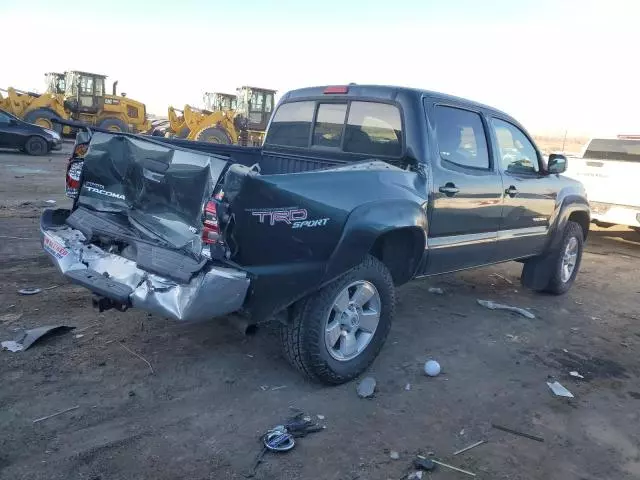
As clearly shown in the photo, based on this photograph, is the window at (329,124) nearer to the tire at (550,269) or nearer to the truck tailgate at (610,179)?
the tire at (550,269)

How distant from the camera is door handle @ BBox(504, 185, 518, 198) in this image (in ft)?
16.6

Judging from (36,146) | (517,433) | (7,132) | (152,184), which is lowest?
(36,146)

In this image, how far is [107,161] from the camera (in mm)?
3818

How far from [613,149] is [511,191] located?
620 cm

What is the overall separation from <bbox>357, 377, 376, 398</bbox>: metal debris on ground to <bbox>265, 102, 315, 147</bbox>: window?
2.19 meters

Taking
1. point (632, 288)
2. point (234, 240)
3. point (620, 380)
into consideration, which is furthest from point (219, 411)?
point (632, 288)

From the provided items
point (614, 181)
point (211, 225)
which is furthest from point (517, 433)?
point (614, 181)

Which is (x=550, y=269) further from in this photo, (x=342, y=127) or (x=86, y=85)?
(x=86, y=85)

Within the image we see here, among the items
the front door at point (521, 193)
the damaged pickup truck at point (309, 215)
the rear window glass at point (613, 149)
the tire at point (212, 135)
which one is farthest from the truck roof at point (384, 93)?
the tire at point (212, 135)

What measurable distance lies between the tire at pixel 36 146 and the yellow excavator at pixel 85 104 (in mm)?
4872

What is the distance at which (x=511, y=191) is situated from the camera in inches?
201

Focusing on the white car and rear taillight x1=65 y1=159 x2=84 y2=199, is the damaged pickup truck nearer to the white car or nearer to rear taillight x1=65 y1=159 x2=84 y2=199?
rear taillight x1=65 y1=159 x2=84 y2=199

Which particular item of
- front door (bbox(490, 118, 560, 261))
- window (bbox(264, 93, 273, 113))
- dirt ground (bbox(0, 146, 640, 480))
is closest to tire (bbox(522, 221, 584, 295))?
front door (bbox(490, 118, 560, 261))

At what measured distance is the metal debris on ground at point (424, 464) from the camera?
289 centimetres
